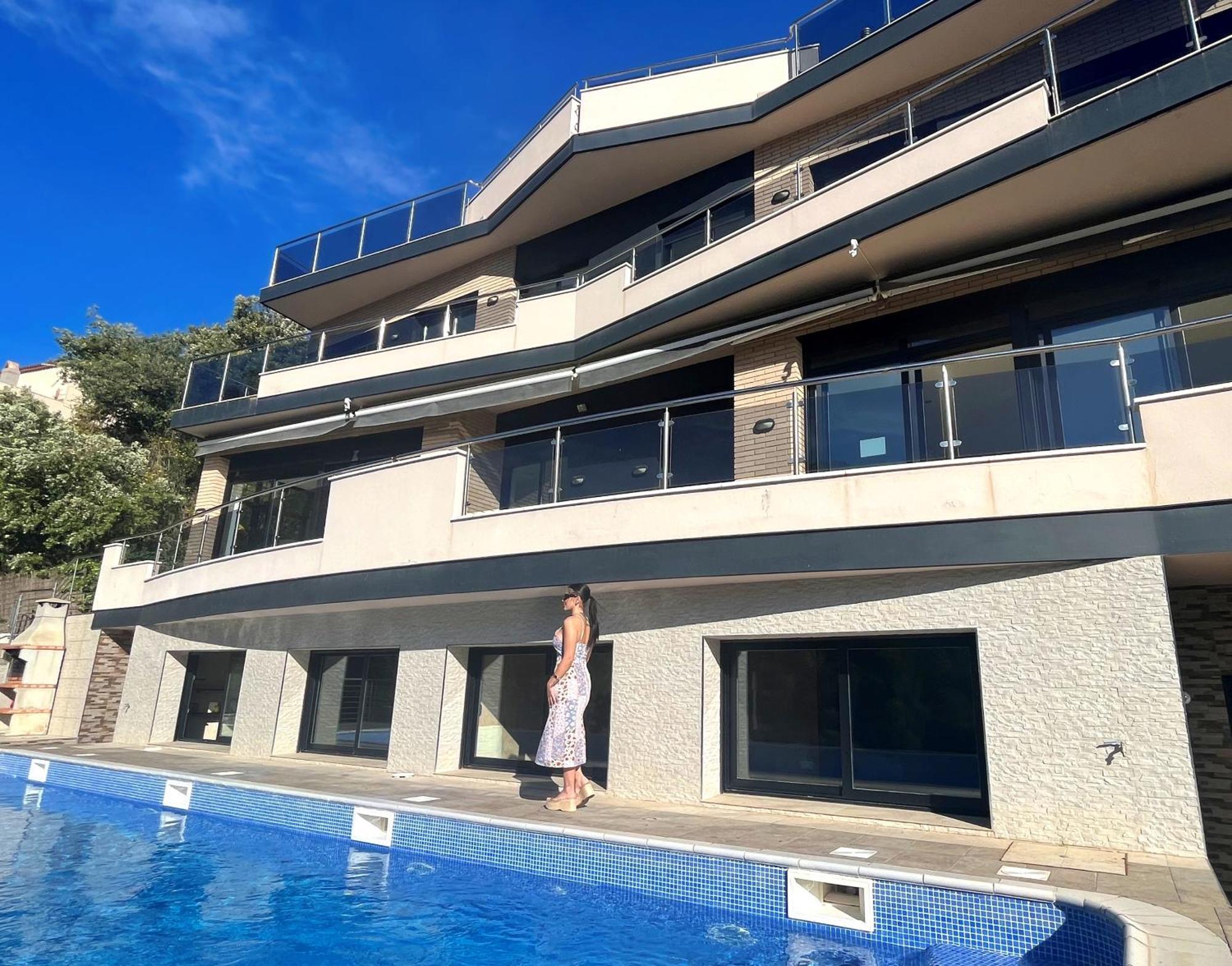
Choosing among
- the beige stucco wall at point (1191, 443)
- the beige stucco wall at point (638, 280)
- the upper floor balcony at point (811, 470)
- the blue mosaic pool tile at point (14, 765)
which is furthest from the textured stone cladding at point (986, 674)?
the blue mosaic pool tile at point (14, 765)

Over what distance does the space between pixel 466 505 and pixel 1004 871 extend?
796 centimetres

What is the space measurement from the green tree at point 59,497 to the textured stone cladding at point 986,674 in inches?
657

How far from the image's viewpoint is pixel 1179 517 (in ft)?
22.4

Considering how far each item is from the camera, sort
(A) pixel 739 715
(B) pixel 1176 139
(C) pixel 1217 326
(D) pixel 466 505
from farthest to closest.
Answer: (D) pixel 466 505, (A) pixel 739 715, (B) pixel 1176 139, (C) pixel 1217 326

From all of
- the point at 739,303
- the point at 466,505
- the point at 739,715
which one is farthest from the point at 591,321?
the point at 739,715

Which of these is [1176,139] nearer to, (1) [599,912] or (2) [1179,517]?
(2) [1179,517]

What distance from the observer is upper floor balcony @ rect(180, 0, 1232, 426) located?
27.4 ft

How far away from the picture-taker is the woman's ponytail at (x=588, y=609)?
9391 mm

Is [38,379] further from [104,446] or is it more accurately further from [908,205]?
[908,205]

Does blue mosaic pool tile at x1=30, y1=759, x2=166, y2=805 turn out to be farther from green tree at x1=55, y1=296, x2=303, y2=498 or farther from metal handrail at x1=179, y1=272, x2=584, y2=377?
green tree at x1=55, y1=296, x2=303, y2=498

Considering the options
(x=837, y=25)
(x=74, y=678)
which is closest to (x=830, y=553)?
(x=837, y=25)

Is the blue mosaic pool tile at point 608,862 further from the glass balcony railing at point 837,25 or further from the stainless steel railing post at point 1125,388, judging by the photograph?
the glass balcony railing at point 837,25

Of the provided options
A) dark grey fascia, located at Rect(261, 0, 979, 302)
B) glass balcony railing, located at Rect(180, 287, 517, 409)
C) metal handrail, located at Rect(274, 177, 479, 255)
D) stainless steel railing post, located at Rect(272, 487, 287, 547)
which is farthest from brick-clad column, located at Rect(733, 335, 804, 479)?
metal handrail, located at Rect(274, 177, 479, 255)

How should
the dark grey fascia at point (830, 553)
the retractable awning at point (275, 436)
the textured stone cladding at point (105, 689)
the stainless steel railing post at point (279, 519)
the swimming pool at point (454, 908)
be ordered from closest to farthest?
the swimming pool at point (454, 908)
the dark grey fascia at point (830, 553)
the stainless steel railing post at point (279, 519)
the retractable awning at point (275, 436)
the textured stone cladding at point (105, 689)
